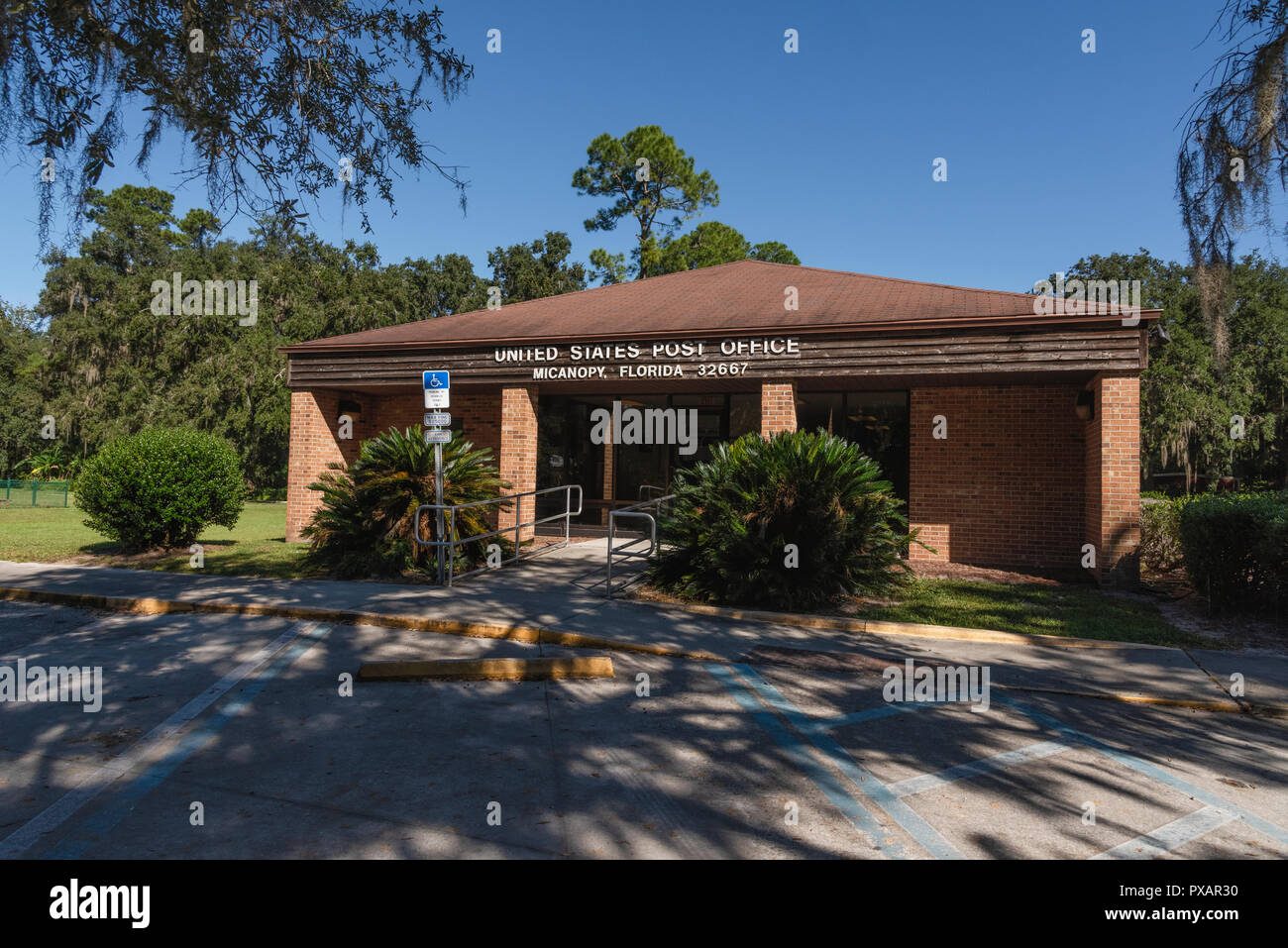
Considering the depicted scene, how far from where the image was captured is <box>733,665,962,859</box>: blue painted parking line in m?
3.44

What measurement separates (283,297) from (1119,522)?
38009 millimetres

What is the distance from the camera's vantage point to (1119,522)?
1116 centimetres

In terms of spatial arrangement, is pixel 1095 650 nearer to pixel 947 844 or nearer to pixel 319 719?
pixel 947 844

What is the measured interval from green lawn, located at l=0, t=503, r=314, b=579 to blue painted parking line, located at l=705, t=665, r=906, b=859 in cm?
794

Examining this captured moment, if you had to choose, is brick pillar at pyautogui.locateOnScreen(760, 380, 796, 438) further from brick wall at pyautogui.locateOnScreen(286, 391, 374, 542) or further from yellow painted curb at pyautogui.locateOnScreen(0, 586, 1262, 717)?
brick wall at pyautogui.locateOnScreen(286, 391, 374, 542)

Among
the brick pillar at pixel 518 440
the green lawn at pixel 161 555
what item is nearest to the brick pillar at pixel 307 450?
the green lawn at pixel 161 555

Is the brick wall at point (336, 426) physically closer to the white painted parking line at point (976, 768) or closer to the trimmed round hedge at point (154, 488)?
the trimmed round hedge at point (154, 488)

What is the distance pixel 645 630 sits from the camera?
7844 millimetres

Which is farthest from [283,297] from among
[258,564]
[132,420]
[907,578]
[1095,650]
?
[1095,650]

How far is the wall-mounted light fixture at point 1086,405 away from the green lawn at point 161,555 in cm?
1266

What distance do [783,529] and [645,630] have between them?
2347mm

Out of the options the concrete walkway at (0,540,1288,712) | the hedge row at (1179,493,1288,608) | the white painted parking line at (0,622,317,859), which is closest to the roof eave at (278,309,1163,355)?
the hedge row at (1179,493,1288,608)
